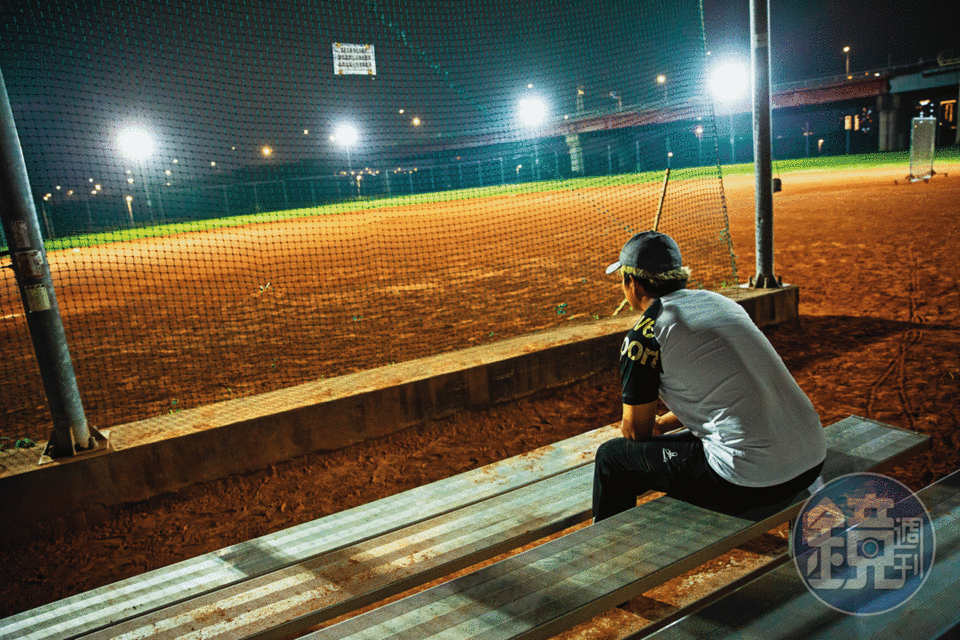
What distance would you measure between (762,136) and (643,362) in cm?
535

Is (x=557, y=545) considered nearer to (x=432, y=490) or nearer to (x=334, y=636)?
(x=334, y=636)

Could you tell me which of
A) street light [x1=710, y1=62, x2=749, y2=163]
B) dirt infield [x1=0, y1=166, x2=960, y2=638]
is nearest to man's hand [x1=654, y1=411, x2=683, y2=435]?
dirt infield [x1=0, y1=166, x2=960, y2=638]

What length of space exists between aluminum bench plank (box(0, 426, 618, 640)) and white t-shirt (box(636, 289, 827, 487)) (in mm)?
1122

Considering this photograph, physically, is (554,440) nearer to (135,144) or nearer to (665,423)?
(665,423)

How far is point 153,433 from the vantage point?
411 cm

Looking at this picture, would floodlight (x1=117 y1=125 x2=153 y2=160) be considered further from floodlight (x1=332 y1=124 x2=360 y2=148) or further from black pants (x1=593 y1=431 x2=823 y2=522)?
black pants (x1=593 y1=431 x2=823 y2=522)

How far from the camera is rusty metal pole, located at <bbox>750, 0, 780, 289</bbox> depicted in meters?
6.21

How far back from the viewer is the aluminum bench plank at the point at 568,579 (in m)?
1.79

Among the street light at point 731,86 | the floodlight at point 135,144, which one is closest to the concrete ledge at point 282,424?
the floodlight at point 135,144

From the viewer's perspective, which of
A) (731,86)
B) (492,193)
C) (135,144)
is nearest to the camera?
(135,144)

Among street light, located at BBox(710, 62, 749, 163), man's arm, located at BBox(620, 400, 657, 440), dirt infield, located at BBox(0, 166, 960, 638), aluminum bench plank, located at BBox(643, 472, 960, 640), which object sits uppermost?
street light, located at BBox(710, 62, 749, 163)

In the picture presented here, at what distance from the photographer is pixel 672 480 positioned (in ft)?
7.52

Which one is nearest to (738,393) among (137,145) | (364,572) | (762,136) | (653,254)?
(653,254)

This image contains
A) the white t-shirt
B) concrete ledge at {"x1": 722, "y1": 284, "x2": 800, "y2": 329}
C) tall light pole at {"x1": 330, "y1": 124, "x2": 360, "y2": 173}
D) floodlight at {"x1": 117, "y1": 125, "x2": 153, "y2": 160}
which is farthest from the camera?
floodlight at {"x1": 117, "y1": 125, "x2": 153, "y2": 160}
